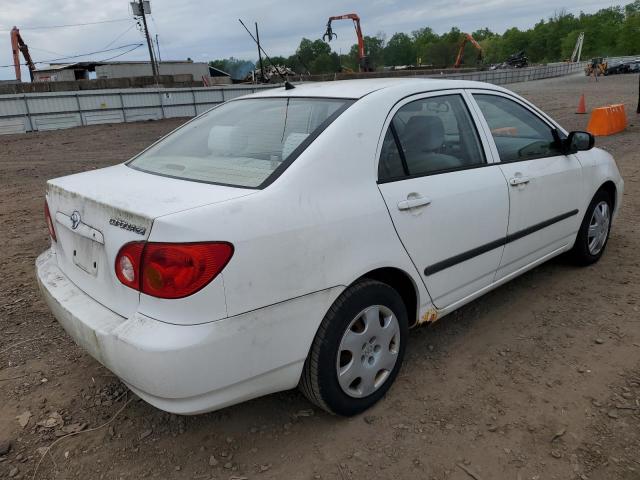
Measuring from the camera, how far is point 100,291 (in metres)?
2.23

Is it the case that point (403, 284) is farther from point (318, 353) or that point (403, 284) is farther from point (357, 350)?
point (318, 353)

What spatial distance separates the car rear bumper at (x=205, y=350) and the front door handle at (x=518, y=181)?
152 cm

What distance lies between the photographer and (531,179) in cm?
329

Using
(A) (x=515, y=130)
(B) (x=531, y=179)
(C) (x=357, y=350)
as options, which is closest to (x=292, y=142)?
(C) (x=357, y=350)

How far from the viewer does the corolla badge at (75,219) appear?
91.9 inches

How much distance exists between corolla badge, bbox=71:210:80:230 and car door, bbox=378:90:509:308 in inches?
56.2

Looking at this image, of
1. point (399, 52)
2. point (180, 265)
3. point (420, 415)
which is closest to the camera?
point (180, 265)

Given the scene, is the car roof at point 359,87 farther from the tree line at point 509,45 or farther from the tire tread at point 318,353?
the tree line at point 509,45

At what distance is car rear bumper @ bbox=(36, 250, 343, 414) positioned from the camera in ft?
6.23

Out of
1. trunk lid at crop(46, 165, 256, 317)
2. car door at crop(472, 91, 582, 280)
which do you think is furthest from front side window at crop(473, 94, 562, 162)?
trunk lid at crop(46, 165, 256, 317)

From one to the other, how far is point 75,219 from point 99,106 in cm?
2011

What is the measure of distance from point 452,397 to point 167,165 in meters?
1.96

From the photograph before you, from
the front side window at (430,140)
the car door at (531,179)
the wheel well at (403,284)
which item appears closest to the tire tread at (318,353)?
the wheel well at (403,284)

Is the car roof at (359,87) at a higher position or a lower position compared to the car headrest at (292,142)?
higher
